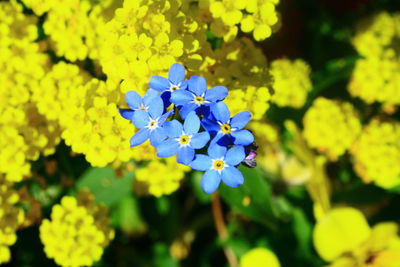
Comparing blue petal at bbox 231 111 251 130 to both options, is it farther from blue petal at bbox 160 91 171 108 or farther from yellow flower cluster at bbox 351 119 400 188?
yellow flower cluster at bbox 351 119 400 188

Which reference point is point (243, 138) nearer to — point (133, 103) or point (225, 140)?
point (225, 140)

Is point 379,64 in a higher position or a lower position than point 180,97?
higher

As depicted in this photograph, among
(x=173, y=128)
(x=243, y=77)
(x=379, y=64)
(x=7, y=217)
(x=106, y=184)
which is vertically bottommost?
(x=7, y=217)

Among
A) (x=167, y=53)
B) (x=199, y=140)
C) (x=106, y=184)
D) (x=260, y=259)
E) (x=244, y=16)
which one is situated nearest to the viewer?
(x=199, y=140)

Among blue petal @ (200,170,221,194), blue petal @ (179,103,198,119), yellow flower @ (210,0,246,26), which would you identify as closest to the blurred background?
yellow flower @ (210,0,246,26)

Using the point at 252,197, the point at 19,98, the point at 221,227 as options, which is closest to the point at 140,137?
the point at 19,98

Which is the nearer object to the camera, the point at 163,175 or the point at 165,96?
the point at 165,96

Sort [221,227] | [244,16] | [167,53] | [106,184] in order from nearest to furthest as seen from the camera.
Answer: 1. [167,53]
2. [244,16]
3. [106,184]
4. [221,227]
